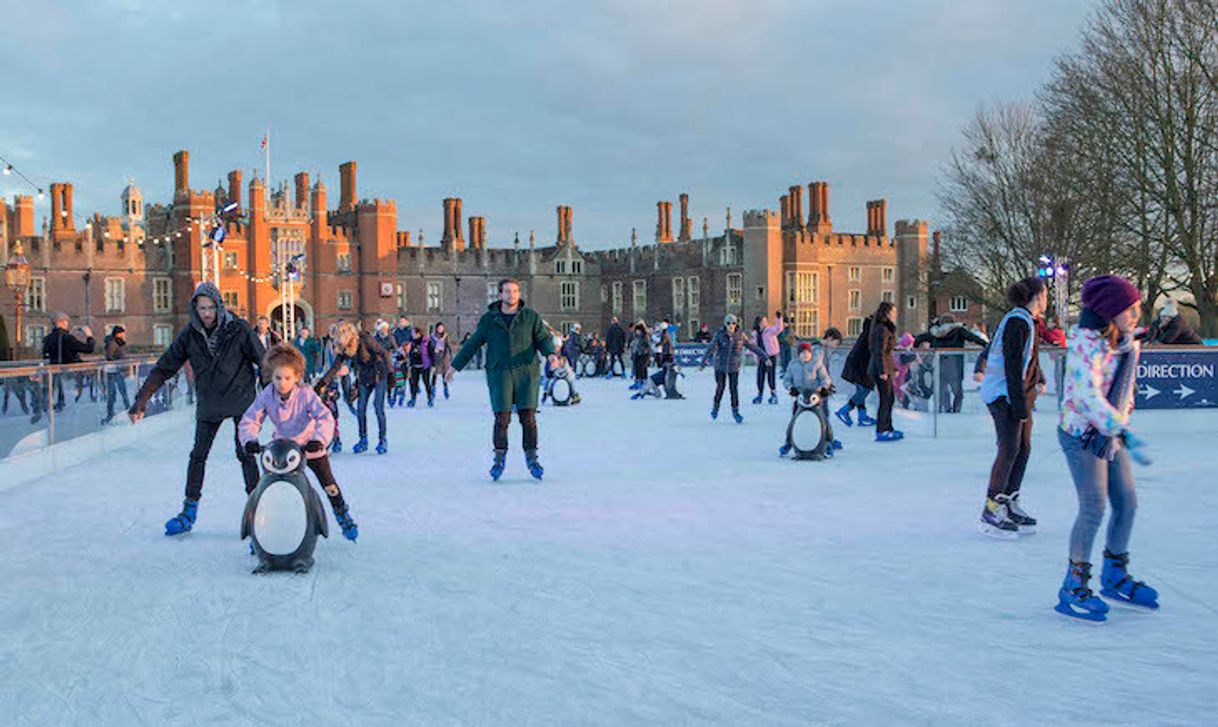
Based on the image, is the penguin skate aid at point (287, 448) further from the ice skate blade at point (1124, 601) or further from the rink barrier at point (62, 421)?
the rink barrier at point (62, 421)

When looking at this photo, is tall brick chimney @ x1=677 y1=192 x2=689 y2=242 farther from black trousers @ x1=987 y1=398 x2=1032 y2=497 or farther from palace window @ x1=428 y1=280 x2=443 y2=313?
black trousers @ x1=987 y1=398 x2=1032 y2=497

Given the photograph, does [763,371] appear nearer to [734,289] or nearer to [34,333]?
[734,289]

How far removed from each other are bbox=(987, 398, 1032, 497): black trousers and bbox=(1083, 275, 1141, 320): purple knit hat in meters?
1.94

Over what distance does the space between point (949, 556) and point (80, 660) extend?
4.13m

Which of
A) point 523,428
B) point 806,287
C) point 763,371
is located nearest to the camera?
point 523,428

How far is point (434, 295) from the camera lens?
58500mm

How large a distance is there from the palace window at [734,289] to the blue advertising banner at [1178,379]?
130 feet

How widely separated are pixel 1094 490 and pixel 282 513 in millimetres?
3779

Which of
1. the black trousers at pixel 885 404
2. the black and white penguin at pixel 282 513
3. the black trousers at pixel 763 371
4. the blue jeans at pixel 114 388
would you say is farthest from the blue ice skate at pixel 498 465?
the black trousers at pixel 763 371

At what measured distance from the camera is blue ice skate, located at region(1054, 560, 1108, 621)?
464 cm

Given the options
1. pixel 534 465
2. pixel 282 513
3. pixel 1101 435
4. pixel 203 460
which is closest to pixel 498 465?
pixel 534 465

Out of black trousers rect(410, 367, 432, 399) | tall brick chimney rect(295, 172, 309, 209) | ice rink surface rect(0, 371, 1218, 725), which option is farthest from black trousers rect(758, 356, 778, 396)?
tall brick chimney rect(295, 172, 309, 209)

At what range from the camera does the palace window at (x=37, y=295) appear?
159 feet

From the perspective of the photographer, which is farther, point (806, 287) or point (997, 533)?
point (806, 287)
